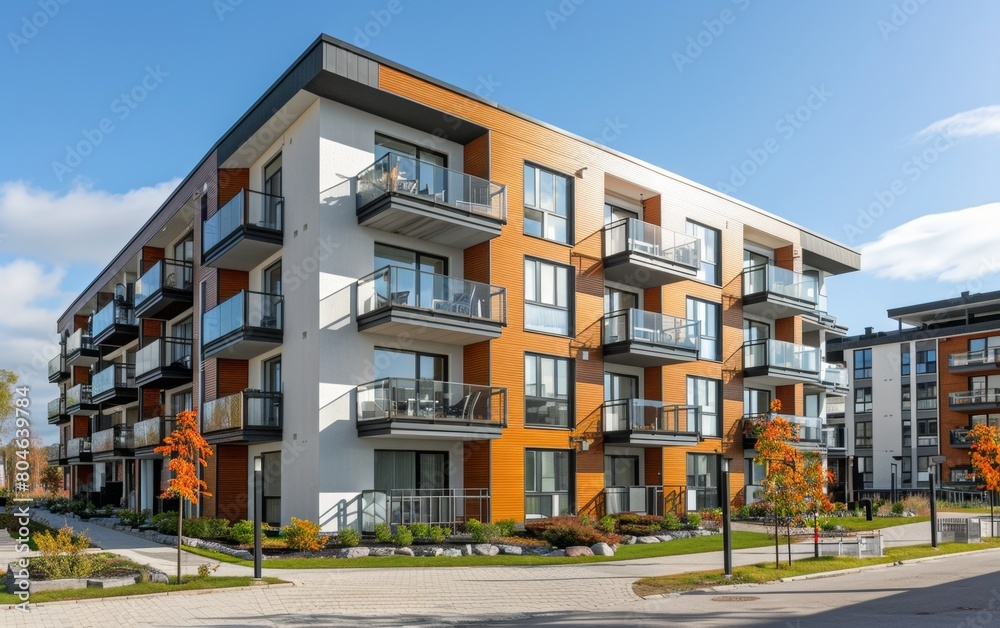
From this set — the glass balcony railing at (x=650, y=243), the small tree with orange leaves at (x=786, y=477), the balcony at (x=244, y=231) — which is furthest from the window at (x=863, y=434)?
the balcony at (x=244, y=231)

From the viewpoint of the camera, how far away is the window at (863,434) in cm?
6322

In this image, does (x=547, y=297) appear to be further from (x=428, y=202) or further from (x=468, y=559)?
(x=468, y=559)

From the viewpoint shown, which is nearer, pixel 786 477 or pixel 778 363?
pixel 786 477

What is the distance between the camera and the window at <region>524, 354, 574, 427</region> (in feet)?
86.2

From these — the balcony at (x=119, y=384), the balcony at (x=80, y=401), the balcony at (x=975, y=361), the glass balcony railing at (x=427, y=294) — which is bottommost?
the balcony at (x=80, y=401)

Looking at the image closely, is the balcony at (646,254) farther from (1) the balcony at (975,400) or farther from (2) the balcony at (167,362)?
(1) the balcony at (975,400)

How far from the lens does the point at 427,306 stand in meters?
23.1

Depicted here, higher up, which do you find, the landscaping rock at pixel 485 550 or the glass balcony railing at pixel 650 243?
the glass balcony railing at pixel 650 243

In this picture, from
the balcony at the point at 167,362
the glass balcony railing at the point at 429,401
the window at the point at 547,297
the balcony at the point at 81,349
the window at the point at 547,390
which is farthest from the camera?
the balcony at the point at 81,349

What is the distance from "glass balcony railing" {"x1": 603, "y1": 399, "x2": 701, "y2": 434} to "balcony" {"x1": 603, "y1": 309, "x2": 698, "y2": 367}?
1.54 m

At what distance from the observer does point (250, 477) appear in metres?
26.6

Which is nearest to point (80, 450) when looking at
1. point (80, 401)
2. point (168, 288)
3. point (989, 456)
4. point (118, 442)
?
point (80, 401)

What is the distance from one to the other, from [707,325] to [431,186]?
47.0 feet

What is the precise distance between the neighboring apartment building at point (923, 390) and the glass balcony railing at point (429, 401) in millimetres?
34542
